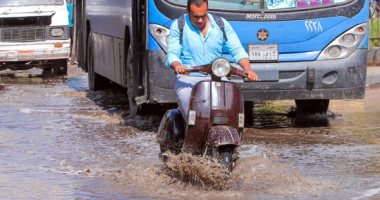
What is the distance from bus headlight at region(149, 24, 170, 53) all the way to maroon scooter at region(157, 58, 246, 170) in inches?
133

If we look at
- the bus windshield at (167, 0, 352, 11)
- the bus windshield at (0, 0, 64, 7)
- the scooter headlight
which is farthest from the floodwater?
the bus windshield at (0, 0, 64, 7)

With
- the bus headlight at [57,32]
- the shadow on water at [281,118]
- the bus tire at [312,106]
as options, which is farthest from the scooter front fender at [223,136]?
the bus headlight at [57,32]

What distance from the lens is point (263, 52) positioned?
1089cm

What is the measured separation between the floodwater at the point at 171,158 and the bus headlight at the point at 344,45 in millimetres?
877

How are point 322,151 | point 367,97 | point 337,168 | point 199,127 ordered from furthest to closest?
point 367,97
point 322,151
point 337,168
point 199,127

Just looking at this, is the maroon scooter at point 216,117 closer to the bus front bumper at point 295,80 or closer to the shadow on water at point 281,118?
the bus front bumper at point 295,80

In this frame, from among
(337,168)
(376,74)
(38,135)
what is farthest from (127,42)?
(376,74)

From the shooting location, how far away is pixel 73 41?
93.3 feet

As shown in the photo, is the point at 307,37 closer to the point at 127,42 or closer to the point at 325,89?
the point at 325,89

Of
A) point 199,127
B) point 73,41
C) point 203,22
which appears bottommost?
point 73,41

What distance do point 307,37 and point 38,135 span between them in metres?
3.26

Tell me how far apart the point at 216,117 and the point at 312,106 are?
5743mm

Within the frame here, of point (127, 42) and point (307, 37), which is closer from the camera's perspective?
point (307, 37)

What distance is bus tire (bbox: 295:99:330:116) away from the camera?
12.7m
